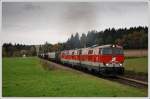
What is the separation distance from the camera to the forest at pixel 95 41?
25.6ft

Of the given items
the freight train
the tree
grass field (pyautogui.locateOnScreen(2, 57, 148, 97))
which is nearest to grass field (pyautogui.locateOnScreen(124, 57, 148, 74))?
the freight train

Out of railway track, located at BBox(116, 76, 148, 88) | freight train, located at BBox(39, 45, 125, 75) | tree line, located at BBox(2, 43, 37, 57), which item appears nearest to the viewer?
railway track, located at BBox(116, 76, 148, 88)

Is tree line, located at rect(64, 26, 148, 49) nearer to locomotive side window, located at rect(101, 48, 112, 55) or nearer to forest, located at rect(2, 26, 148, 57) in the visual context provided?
forest, located at rect(2, 26, 148, 57)

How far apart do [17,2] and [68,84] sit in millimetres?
1572

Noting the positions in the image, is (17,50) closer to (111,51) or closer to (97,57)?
(97,57)

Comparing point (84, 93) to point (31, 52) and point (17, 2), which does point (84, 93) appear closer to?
point (31, 52)

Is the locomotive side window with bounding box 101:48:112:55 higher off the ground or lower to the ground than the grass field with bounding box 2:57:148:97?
higher

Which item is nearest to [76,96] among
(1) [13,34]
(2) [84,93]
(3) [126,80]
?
(2) [84,93]

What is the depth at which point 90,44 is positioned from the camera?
8016 mm

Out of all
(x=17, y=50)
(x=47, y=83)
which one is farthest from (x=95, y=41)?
(x=17, y=50)

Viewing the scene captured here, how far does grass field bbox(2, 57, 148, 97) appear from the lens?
7805 mm

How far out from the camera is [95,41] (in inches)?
316

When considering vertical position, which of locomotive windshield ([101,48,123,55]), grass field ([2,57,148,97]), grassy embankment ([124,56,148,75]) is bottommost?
grass field ([2,57,148,97])

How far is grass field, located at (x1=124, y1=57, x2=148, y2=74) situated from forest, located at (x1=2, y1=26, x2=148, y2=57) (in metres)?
0.19
